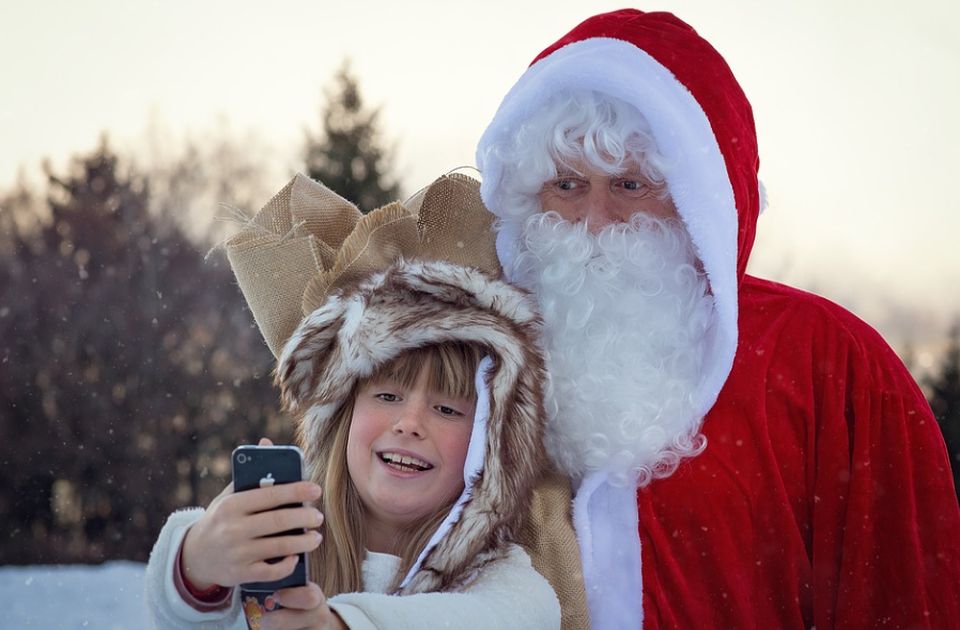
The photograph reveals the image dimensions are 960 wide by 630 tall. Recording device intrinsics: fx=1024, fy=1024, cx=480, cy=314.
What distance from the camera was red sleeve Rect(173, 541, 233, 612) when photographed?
2262 millimetres

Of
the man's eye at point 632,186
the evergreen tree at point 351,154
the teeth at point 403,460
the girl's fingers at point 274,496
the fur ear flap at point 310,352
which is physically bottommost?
the girl's fingers at point 274,496

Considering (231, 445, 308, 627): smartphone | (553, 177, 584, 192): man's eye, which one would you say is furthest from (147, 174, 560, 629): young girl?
(553, 177, 584, 192): man's eye

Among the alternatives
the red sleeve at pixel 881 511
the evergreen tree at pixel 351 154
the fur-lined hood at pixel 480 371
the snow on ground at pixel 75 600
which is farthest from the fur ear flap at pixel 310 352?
the evergreen tree at pixel 351 154

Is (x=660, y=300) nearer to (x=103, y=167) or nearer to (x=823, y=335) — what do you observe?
(x=823, y=335)

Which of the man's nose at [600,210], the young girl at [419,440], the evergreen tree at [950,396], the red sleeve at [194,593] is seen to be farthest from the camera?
the evergreen tree at [950,396]

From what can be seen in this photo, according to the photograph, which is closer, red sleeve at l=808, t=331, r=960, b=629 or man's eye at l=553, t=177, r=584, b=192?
red sleeve at l=808, t=331, r=960, b=629

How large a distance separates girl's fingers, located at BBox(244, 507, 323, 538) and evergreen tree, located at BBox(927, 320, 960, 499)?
19.2 m

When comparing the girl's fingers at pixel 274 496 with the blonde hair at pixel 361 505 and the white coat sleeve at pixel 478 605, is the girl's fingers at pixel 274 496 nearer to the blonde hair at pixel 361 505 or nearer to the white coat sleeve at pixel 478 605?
the white coat sleeve at pixel 478 605

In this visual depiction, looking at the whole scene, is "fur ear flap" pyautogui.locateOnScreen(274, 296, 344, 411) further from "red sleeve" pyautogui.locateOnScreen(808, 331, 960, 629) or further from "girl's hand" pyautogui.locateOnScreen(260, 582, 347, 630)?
"red sleeve" pyautogui.locateOnScreen(808, 331, 960, 629)

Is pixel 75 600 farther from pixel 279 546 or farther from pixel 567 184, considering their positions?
pixel 279 546

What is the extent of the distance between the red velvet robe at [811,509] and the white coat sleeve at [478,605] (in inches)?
15.1

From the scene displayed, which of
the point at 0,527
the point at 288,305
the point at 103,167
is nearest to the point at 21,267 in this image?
the point at 103,167

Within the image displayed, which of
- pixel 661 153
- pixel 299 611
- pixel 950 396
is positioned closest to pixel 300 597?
pixel 299 611

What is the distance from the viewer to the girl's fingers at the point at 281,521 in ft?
6.50
